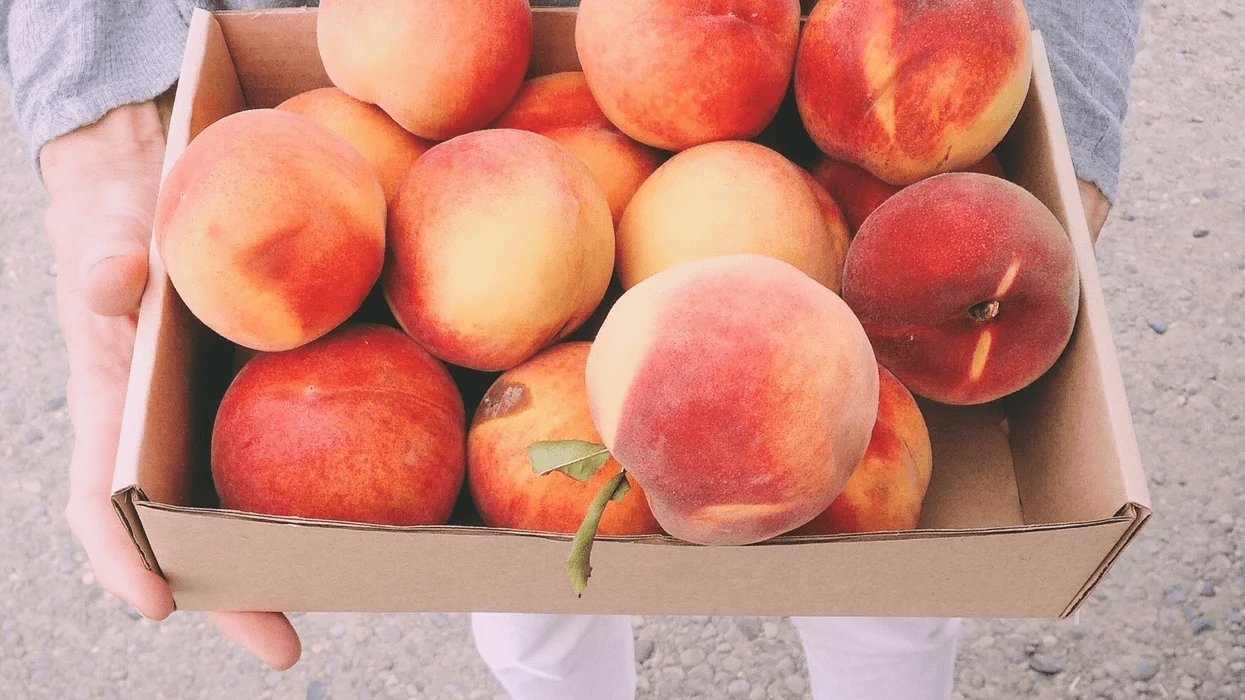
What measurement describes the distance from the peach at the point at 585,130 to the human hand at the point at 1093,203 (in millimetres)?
413

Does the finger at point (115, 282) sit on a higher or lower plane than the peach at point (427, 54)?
lower

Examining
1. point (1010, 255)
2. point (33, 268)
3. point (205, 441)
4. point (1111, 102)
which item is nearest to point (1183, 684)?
point (1111, 102)

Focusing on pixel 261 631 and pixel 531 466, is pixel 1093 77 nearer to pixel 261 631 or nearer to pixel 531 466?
pixel 531 466

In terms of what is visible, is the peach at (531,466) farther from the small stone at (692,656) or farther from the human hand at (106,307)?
the small stone at (692,656)

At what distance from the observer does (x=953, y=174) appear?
0.72 metres

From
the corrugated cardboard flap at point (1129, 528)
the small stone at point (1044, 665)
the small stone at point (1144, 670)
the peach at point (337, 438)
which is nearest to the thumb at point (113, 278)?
the peach at point (337, 438)

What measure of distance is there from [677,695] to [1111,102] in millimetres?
899

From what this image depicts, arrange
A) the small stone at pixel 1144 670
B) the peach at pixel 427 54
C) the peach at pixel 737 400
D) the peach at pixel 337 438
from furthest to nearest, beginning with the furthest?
the small stone at pixel 1144 670
the peach at pixel 427 54
the peach at pixel 337 438
the peach at pixel 737 400

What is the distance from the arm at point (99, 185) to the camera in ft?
2.42

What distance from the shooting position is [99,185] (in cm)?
91

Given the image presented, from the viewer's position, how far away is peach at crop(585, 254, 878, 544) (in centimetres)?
53

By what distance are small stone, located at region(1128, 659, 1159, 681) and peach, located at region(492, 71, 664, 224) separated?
100 centimetres

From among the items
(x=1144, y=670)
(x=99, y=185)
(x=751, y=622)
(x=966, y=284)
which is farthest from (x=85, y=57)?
(x=1144, y=670)

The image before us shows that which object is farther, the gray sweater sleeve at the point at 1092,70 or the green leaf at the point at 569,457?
the gray sweater sleeve at the point at 1092,70
